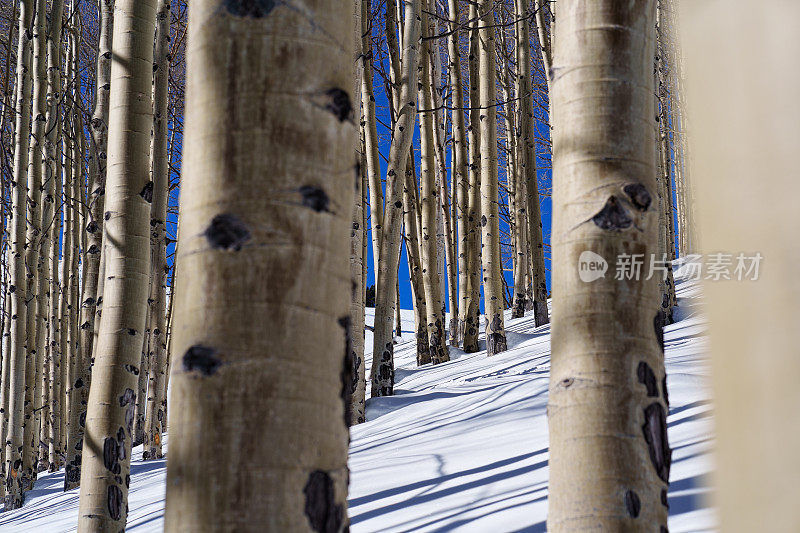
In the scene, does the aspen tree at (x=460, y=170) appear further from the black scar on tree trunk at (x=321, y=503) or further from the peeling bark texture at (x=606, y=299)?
the black scar on tree trunk at (x=321, y=503)

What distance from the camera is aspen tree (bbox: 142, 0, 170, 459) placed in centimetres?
486

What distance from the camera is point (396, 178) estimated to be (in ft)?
15.6

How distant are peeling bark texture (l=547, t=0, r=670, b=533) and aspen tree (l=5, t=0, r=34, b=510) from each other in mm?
5584

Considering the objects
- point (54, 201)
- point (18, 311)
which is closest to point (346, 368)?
point (18, 311)

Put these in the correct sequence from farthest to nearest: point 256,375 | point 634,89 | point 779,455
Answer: point 634,89
point 256,375
point 779,455

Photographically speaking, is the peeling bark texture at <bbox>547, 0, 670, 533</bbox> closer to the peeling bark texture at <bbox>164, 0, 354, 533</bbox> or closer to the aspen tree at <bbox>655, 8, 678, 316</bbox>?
the peeling bark texture at <bbox>164, 0, 354, 533</bbox>

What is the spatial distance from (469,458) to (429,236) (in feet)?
13.7

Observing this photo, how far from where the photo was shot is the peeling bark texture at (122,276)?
223cm

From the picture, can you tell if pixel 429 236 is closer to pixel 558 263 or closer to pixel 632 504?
pixel 558 263

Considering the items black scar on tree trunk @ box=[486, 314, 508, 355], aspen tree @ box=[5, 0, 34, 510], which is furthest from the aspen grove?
aspen tree @ box=[5, 0, 34, 510]

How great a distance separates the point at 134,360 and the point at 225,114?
1779mm

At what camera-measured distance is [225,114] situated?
0.79m

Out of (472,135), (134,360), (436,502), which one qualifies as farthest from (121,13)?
(472,135)

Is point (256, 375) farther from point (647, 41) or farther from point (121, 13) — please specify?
Result: point (121, 13)
